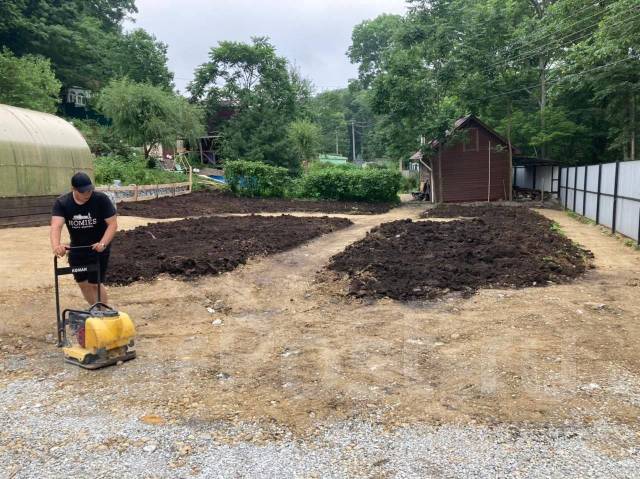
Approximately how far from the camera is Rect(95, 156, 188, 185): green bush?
71.8 ft

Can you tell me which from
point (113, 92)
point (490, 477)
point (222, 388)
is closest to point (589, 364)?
point (490, 477)

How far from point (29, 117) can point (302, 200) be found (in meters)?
13.7

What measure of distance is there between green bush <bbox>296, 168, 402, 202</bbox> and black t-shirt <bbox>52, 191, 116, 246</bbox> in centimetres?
2089

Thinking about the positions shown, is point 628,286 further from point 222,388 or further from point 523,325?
point 222,388

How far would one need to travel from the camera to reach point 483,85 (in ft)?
83.7

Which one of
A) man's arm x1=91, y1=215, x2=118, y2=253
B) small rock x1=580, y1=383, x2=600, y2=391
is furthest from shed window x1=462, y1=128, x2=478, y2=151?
man's arm x1=91, y1=215, x2=118, y2=253

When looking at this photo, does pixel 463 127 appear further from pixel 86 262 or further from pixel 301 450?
pixel 301 450

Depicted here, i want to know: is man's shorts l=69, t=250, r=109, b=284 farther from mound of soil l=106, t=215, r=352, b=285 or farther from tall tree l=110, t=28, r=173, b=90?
tall tree l=110, t=28, r=173, b=90

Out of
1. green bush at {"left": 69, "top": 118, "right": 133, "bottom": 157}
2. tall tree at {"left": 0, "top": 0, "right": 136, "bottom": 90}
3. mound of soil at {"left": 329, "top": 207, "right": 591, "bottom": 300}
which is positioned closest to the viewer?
mound of soil at {"left": 329, "top": 207, "right": 591, "bottom": 300}

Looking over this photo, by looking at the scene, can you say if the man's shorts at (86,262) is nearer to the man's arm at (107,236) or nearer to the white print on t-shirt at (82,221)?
the man's arm at (107,236)

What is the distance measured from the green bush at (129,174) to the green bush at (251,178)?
2944 millimetres

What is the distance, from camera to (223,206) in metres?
21.4

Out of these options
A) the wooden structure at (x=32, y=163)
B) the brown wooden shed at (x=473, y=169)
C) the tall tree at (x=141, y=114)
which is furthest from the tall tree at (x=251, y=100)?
the wooden structure at (x=32, y=163)

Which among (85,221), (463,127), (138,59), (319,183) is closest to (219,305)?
(85,221)
